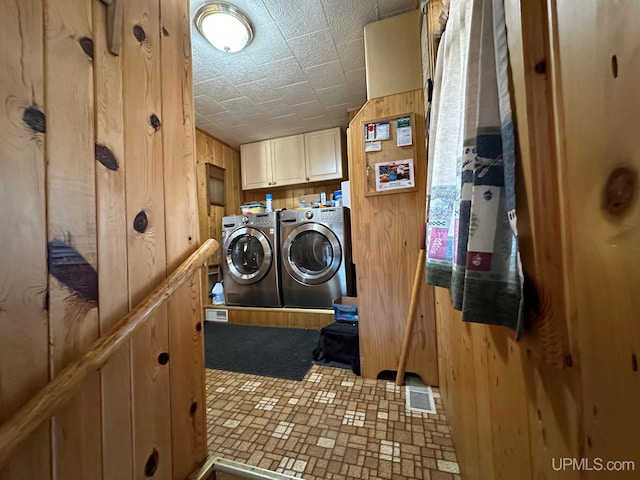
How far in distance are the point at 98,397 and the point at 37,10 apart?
0.96 m

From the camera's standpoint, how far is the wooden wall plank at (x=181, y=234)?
2.89 feet

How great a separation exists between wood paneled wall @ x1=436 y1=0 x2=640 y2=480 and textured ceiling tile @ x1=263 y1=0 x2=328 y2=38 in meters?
1.54

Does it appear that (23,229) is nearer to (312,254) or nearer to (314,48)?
(314,48)

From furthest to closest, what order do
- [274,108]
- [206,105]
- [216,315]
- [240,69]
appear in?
1. [216,315]
2. [274,108]
3. [206,105]
4. [240,69]

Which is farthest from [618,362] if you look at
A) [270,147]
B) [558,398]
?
[270,147]

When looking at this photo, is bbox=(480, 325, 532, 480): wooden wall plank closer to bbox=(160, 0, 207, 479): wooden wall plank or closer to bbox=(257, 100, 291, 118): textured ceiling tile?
bbox=(160, 0, 207, 479): wooden wall plank

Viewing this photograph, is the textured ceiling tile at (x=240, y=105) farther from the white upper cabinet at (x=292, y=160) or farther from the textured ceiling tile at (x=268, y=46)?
the white upper cabinet at (x=292, y=160)

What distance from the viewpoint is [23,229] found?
0.53 m

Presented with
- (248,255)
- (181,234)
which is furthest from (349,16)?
(248,255)

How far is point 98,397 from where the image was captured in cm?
65

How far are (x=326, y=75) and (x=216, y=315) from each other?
2730mm

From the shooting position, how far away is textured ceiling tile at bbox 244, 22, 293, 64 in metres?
1.64

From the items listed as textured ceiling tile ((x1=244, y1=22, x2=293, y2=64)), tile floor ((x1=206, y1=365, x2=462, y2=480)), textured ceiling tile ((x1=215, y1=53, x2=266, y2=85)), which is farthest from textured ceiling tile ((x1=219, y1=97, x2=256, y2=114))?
tile floor ((x1=206, y1=365, x2=462, y2=480))

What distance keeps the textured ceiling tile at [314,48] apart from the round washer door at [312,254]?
1.41 meters
